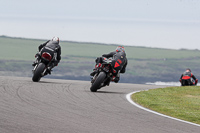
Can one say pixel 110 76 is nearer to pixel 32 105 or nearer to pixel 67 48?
pixel 32 105

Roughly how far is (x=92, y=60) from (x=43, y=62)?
409 ft

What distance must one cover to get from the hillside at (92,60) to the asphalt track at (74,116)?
101 m

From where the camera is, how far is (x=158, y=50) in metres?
176

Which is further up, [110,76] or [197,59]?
[197,59]

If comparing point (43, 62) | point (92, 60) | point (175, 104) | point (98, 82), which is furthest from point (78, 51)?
point (175, 104)

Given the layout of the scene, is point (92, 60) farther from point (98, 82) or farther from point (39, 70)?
point (98, 82)

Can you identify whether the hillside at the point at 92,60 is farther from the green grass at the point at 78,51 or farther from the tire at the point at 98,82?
the tire at the point at 98,82

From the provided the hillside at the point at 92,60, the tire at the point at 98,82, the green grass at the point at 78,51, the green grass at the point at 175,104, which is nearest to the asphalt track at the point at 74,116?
the green grass at the point at 175,104

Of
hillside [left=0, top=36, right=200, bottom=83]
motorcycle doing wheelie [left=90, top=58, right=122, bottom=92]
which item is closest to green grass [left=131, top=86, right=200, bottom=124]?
motorcycle doing wheelie [left=90, top=58, right=122, bottom=92]

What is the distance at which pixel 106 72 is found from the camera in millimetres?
19609

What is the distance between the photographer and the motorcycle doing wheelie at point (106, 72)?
1923 cm

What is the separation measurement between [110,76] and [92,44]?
5999 inches

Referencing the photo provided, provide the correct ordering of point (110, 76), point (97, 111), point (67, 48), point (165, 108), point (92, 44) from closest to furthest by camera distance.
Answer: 1. point (97, 111)
2. point (165, 108)
3. point (110, 76)
4. point (67, 48)
5. point (92, 44)

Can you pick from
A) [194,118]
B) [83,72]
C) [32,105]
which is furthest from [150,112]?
[83,72]
